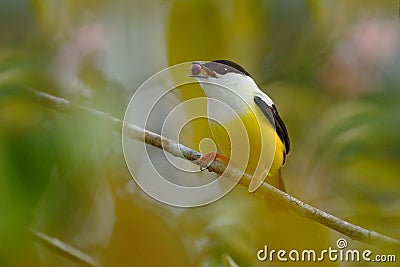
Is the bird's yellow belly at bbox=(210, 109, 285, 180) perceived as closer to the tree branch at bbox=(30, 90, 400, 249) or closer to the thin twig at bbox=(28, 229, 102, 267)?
the tree branch at bbox=(30, 90, 400, 249)

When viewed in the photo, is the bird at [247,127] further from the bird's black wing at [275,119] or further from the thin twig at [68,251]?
the thin twig at [68,251]

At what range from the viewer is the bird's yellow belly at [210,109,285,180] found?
931 mm

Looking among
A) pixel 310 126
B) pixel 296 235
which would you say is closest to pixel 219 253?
pixel 296 235

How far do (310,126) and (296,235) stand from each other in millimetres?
213

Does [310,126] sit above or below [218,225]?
above

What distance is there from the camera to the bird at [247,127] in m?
0.93

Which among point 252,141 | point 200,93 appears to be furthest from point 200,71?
point 252,141

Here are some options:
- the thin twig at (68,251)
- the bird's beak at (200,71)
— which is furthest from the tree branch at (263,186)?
the thin twig at (68,251)

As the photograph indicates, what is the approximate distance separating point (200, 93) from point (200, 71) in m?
0.04

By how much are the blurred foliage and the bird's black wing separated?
0.01 meters

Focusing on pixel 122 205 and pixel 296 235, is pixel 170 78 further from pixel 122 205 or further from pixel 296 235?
pixel 296 235

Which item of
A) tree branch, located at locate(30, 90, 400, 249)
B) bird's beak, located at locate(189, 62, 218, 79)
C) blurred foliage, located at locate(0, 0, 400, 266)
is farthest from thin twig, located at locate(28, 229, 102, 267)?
bird's beak, located at locate(189, 62, 218, 79)

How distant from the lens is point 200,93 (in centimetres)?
94

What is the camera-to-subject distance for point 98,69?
0.94 meters
